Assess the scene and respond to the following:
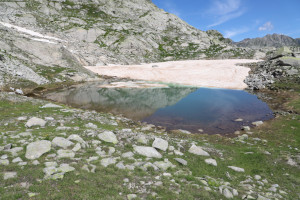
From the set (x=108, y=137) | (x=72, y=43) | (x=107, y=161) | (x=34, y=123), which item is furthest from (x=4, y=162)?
(x=72, y=43)

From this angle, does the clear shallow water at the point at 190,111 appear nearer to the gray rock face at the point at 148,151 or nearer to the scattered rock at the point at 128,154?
the gray rock face at the point at 148,151

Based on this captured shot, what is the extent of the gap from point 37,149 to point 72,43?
4564 inches

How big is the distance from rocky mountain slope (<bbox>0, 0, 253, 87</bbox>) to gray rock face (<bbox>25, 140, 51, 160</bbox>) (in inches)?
1703

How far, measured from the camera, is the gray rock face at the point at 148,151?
13419 millimetres

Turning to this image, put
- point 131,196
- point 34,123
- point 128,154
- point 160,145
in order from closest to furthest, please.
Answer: point 131,196 → point 128,154 → point 160,145 → point 34,123

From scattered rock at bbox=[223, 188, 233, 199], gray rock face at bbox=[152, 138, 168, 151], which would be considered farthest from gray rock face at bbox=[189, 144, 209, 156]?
scattered rock at bbox=[223, 188, 233, 199]

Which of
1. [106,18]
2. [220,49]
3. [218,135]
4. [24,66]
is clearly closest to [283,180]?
[218,135]

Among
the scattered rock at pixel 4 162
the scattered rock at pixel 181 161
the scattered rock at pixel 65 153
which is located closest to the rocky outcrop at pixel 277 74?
the scattered rock at pixel 181 161

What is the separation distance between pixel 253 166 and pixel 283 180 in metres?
2.17

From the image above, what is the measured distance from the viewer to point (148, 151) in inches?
539

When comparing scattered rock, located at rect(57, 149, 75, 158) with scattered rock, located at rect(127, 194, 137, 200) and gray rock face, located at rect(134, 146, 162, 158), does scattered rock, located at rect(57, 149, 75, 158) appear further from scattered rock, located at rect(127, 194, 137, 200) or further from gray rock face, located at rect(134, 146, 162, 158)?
scattered rock, located at rect(127, 194, 137, 200)

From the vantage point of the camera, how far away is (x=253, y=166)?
47.8ft

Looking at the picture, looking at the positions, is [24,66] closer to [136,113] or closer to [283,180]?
[136,113]

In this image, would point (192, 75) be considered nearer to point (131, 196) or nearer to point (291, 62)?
point (291, 62)
